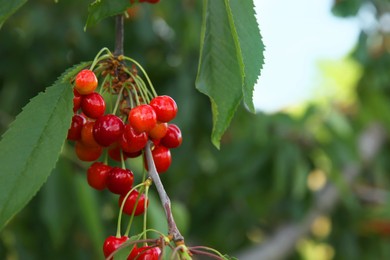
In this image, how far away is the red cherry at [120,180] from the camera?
1230mm

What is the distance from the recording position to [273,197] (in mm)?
3631

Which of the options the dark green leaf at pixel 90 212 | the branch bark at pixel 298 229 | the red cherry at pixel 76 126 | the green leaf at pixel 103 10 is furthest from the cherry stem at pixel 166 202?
the branch bark at pixel 298 229

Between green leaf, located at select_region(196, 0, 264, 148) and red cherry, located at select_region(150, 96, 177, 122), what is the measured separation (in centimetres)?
6

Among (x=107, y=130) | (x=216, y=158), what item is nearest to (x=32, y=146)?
(x=107, y=130)

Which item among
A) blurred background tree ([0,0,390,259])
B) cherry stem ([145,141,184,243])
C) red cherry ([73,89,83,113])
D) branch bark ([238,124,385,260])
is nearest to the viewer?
cherry stem ([145,141,184,243])

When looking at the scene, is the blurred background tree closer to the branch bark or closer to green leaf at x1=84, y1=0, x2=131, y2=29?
the branch bark

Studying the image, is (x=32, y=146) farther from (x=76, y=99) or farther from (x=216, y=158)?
(x=216, y=158)

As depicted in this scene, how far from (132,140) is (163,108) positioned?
73 millimetres

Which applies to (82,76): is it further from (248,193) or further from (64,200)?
(248,193)

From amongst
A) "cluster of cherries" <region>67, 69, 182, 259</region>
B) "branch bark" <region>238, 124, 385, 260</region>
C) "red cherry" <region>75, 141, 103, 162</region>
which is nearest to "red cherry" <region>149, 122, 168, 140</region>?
"cluster of cherries" <region>67, 69, 182, 259</region>

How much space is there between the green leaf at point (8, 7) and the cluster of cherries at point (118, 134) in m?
0.13

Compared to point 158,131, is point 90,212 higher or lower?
lower

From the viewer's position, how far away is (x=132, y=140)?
1.17m

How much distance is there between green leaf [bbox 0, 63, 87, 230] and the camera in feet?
3.39
